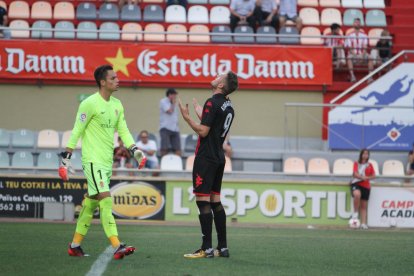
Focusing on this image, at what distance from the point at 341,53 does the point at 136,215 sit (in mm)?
7745

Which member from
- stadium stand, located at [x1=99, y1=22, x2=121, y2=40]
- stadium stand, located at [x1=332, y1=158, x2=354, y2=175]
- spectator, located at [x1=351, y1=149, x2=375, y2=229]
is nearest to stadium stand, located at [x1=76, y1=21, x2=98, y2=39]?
stadium stand, located at [x1=99, y1=22, x2=121, y2=40]

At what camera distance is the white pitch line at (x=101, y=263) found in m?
8.80

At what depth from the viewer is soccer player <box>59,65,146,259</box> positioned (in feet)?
32.6

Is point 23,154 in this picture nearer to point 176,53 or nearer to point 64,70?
point 64,70

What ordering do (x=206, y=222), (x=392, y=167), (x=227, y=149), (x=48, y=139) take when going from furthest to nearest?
(x=48, y=139) < (x=392, y=167) < (x=227, y=149) < (x=206, y=222)

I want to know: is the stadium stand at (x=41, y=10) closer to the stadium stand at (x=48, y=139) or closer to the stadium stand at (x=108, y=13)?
the stadium stand at (x=108, y=13)

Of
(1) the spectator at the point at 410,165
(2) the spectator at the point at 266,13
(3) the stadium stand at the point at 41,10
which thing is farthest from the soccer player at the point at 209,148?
(3) the stadium stand at the point at 41,10

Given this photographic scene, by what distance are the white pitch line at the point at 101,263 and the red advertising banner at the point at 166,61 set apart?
1120cm

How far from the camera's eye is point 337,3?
2459 centimetres

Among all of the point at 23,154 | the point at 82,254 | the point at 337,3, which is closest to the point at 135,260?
the point at 82,254

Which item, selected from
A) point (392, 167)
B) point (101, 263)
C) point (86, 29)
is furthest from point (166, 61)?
point (101, 263)

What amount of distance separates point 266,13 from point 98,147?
13937 mm

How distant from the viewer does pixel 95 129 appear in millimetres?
10102

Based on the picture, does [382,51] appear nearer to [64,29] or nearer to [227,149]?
[227,149]
